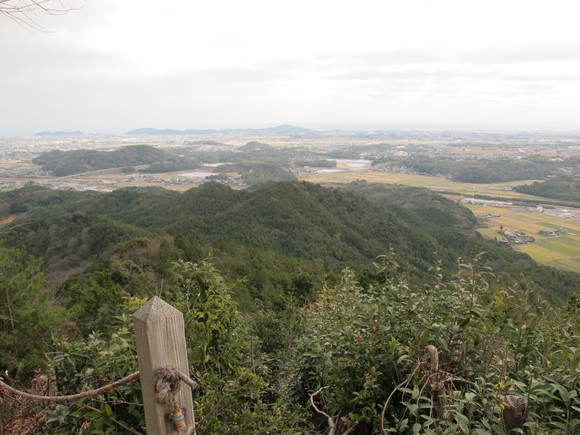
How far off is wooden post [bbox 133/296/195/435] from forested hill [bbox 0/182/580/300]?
2074cm

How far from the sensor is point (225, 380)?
2.51m

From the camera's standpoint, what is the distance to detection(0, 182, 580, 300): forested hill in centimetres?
2736

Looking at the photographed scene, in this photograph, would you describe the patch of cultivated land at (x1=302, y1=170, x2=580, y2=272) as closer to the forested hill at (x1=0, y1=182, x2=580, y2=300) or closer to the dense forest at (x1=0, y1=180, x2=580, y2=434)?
the forested hill at (x1=0, y1=182, x2=580, y2=300)

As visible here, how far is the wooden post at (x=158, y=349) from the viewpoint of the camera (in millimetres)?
1230

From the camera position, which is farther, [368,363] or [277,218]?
[277,218]

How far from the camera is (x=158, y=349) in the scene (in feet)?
4.10

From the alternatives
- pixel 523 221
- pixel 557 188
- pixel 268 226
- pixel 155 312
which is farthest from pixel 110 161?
pixel 155 312

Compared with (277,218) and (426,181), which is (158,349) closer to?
(277,218)

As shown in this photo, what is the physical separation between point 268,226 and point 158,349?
116 ft

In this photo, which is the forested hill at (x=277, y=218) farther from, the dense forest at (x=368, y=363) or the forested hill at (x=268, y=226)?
the dense forest at (x=368, y=363)

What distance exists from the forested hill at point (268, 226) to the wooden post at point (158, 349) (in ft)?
68.1

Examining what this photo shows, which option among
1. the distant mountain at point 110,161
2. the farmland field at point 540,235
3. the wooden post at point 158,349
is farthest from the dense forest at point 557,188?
the distant mountain at point 110,161

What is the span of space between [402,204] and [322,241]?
25.9 metres

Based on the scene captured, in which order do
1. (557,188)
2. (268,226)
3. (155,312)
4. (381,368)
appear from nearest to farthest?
(155,312), (381,368), (268,226), (557,188)
